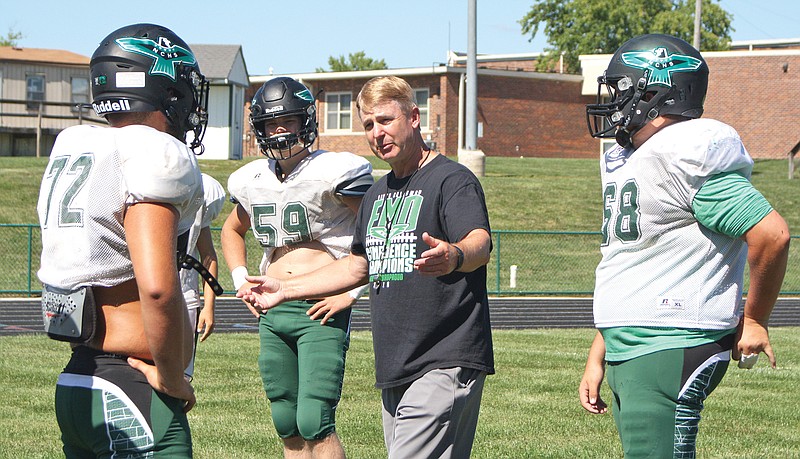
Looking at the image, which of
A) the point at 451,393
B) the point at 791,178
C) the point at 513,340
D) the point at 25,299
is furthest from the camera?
the point at 791,178

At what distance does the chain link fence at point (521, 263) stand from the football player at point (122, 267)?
16345 mm

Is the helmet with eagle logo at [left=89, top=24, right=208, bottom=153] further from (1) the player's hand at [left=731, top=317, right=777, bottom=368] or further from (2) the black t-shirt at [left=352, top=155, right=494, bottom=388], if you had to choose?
(1) the player's hand at [left=731, top=317, right=777, bottom=368]

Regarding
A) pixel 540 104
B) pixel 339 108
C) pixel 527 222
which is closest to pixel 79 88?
pixel 339 108

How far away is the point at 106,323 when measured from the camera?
10.6 ft

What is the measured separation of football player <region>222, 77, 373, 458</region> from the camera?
5531mm

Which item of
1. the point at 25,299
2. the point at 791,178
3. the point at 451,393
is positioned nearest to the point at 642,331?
the point at 451,393

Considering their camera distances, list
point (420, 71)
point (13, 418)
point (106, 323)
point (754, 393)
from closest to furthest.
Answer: point (106, 323) < point (13, 418) < point (754, 393) < point (420, 71)

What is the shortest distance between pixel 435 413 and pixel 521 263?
60.3 feet

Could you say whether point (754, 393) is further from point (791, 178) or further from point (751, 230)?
point (791, 178)

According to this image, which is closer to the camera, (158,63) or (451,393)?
(158,63)

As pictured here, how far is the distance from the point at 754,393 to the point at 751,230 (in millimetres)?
6048

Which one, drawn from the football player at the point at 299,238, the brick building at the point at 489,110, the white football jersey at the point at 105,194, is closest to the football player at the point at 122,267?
the white football jersey at the point at 105,194

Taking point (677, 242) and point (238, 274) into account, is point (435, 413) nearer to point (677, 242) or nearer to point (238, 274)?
point (677, 242)

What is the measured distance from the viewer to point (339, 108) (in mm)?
46906
